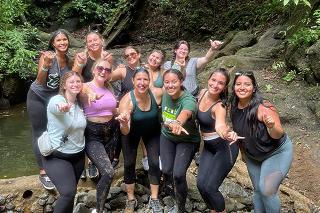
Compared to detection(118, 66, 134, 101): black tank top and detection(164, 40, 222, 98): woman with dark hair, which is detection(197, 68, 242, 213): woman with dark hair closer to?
detection(164, 40, 222, 98): woman with dark hair

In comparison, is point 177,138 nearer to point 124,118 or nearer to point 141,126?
point 141,126

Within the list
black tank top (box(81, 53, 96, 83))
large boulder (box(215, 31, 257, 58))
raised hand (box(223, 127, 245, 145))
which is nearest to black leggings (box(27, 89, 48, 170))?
black tank top (box(81, 53, 96, 83))

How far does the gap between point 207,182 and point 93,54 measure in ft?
7.67

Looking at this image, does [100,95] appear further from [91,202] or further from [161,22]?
[161,22]

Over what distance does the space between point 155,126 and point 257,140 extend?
4.55 ft

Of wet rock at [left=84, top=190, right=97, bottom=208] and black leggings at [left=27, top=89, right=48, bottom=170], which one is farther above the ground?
black leggings at [left=27, top=89, right=48, bottom=170]

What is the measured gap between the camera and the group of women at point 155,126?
130 inches

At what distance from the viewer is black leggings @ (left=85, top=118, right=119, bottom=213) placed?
3758mm

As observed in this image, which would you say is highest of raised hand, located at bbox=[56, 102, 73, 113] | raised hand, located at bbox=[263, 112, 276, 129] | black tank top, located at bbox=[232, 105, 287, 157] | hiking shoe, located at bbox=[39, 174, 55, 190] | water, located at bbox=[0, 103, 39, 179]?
raised hand, located at bbox=[56, 102, 73, 113]

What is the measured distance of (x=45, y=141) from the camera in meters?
3.40

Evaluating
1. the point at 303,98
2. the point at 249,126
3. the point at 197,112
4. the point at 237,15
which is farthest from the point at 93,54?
the point at 237,15

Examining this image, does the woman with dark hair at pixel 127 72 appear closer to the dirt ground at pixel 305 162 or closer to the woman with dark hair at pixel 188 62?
the woman with dark hair at pixel 188 62

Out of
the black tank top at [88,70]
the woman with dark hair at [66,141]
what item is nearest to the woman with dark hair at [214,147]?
the woman with dark hair at [66,141]

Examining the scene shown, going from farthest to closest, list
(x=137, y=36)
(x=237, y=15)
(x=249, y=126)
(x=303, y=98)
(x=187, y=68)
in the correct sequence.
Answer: (x=137, y=36)
(x=237, y=15)
(x=303, y=98)
(x=187, y=68)
(x=249, y=126)
